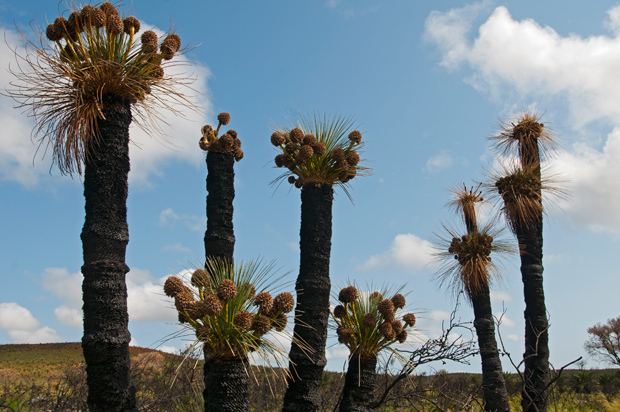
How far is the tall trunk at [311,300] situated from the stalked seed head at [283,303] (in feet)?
4.92

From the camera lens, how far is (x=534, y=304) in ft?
49.2

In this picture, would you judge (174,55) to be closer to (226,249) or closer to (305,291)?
(226,249)

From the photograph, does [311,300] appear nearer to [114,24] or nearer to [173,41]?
[173,41]

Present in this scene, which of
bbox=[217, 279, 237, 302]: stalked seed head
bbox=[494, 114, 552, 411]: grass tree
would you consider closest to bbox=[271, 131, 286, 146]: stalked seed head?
bbox=[217, 279, 237, 302]: stalked seed head

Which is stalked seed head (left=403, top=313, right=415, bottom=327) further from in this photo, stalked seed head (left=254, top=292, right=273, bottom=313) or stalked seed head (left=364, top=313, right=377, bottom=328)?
stalked seed head (left=254, top=292, right=273, bottom=313)

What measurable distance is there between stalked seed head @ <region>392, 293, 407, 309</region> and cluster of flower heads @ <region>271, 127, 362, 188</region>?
2.02 m

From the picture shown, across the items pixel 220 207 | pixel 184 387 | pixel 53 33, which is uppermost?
pixel 53 33

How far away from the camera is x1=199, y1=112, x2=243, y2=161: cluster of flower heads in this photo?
9.73 metres

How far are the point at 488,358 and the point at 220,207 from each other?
29.5 feet

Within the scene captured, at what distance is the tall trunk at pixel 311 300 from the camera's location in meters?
8.66

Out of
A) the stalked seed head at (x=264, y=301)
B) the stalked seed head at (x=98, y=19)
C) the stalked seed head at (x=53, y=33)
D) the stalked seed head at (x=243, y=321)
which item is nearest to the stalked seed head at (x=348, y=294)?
the stalked seed head at (x=264, y=301)

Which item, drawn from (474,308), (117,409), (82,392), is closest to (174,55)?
(117,409)

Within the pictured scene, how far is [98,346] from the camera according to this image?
258 inches

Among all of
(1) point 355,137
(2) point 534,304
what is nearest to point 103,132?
(1) point 355,137
